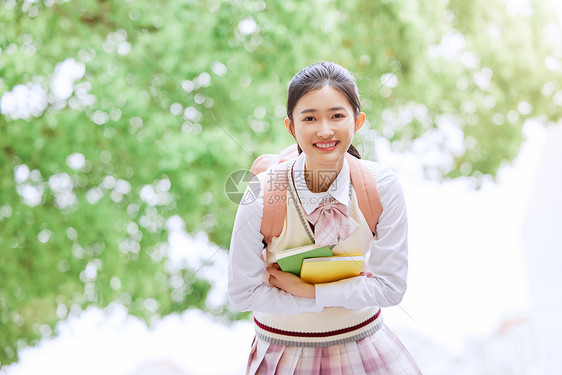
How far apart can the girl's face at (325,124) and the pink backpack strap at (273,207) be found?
62mm

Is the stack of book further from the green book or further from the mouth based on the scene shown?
the mouth

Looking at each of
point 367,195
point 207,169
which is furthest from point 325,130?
point 207,169

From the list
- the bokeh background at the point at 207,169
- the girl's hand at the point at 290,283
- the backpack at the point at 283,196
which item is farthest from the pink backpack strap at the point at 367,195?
the bokeh background at the point at 207,169

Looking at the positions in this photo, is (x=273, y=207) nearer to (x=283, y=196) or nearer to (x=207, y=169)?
→ (x=283, y=196)

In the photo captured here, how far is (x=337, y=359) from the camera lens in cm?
80

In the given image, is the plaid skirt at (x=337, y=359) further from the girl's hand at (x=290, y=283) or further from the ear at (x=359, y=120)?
the ear at (x=359, y=120)

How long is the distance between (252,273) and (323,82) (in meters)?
0.27

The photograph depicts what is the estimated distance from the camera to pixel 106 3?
7.64ft

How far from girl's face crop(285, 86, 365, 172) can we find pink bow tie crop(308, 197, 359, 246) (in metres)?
0.06

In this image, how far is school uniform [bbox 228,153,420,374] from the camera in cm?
76

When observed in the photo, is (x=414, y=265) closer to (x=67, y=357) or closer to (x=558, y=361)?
(x=558, y=361)

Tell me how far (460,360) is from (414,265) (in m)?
0.45

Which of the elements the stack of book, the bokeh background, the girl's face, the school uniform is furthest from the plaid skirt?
the bokeh background

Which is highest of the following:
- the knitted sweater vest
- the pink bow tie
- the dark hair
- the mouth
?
the dark hair
